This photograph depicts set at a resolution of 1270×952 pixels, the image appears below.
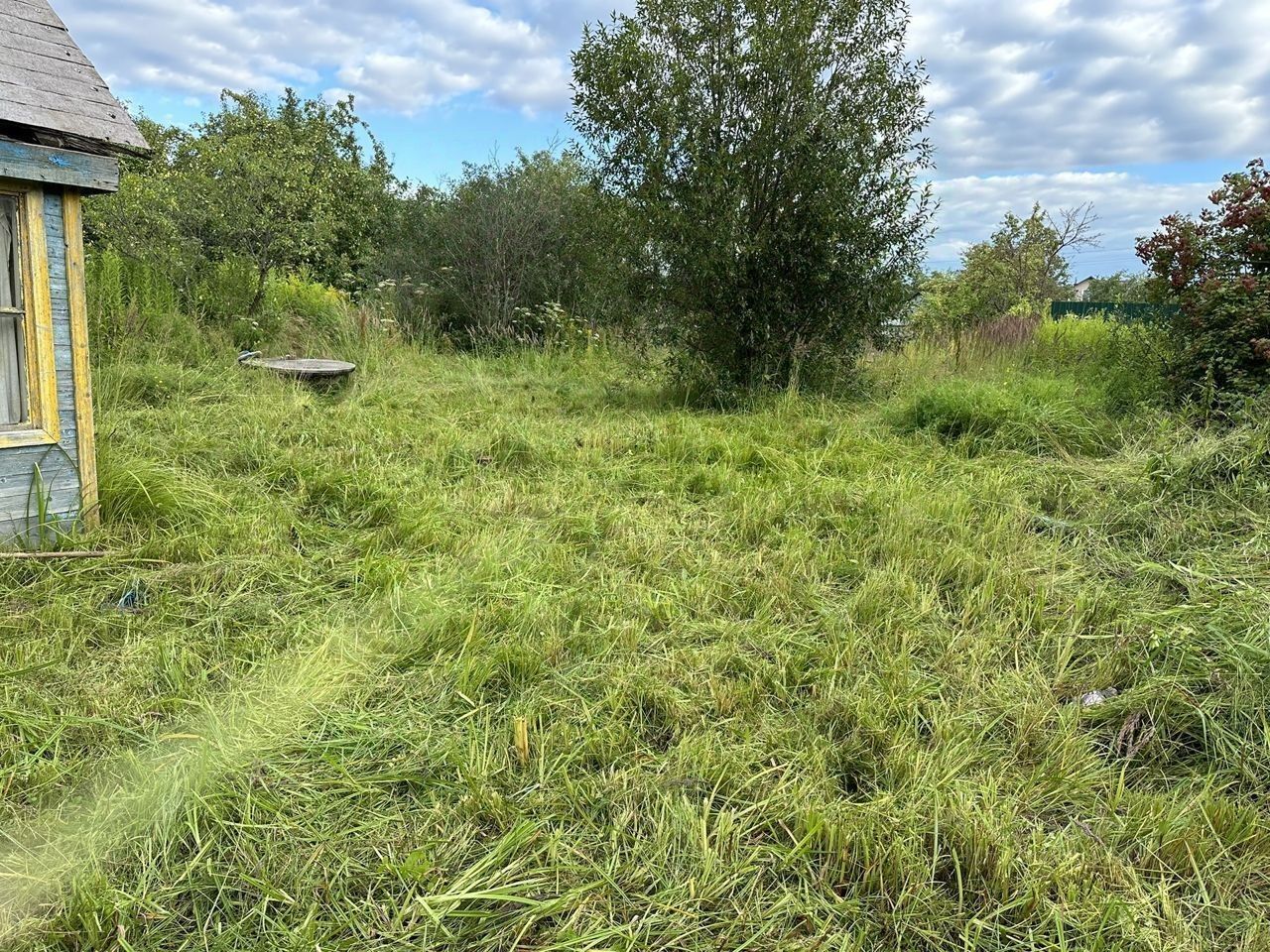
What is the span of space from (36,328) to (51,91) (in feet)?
3.33

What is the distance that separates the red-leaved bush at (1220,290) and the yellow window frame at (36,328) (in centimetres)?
692

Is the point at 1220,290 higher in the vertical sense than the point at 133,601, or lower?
higher

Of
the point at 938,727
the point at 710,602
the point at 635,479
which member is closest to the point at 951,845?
the point at 938,727

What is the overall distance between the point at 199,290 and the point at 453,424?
14.8 feet

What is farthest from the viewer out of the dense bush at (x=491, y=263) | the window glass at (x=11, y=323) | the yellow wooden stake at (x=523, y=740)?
the dense bush at (x=491, y=263)

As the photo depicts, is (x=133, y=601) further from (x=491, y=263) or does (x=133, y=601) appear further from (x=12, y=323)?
(x=491, y=263)

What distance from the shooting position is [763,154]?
675cm

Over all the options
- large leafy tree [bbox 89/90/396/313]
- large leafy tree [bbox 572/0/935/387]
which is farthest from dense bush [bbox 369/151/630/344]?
large leafy tree [bbox 572/0/935/387]

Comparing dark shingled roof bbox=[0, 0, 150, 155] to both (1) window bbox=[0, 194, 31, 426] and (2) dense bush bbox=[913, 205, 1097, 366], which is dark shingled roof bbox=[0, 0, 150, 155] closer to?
(1) window bbox=[0, 194, 31, 426]

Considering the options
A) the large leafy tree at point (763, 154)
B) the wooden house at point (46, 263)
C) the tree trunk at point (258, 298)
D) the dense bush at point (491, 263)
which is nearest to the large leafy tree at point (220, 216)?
the tree trunk at point (258, 298)

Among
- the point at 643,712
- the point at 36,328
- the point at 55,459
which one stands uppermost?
the point at 36,328

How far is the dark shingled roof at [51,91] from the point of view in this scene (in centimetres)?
302

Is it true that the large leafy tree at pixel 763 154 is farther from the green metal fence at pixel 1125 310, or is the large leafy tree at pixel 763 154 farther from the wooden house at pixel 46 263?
the wooden house at pixel 46 263

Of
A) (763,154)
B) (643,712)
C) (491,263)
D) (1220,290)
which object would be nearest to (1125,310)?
(1220,290)
